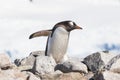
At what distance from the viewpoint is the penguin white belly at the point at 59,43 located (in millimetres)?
13352

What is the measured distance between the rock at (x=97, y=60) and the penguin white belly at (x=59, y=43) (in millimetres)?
2348

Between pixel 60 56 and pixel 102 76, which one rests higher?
pixel 102 76

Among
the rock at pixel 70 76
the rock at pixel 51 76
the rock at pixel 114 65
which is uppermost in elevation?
the rock at pixel 114 65

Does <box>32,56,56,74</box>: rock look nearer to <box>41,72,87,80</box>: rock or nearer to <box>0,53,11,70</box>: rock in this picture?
<box>41,72,87,80</box>: rock

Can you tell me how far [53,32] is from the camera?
1353 cm

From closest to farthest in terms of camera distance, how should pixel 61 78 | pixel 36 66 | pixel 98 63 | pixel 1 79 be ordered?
pixel 1 79 → pixel 61 78 → pixel 36 66 → pixel 98 63

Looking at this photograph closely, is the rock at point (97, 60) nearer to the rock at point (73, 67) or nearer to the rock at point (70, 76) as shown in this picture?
the rock at point (73, 67)

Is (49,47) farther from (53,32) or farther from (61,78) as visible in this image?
(61,78)

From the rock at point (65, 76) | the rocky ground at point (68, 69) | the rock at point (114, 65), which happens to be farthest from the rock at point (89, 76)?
the rock at point (114, 65)

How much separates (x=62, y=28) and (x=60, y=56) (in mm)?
779

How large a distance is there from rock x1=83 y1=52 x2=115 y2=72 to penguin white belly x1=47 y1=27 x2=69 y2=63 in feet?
7.70

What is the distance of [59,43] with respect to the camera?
13.5 m

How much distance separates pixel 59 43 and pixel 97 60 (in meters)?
2.81

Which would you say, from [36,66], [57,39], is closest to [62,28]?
[57,39]
